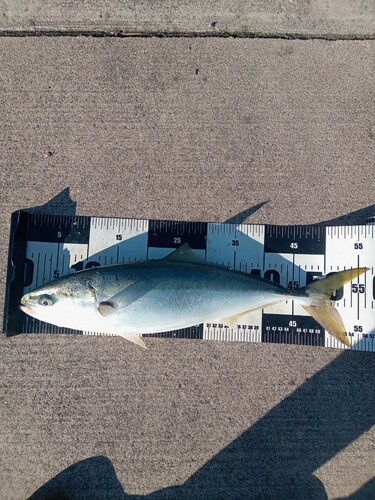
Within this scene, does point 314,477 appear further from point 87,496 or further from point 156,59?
point 156,59

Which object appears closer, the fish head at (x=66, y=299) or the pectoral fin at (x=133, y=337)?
the fish head at (x=66, y=299)

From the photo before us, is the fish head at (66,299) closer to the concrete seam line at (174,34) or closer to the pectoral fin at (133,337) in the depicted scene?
the pectoral fin at (133,337)

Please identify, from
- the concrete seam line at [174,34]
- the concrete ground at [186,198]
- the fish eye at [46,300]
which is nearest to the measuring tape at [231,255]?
the concrete ground at [186,198]

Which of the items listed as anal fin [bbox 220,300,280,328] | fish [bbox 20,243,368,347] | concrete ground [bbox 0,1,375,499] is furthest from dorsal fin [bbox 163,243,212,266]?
anal fin [bbox 220,300,280,328]

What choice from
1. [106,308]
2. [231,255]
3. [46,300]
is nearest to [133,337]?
[106,308]

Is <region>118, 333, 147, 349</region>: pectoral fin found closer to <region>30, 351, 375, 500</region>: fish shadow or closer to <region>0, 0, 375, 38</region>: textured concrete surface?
<region>30, 351, 375, 500</region>: fish shadow

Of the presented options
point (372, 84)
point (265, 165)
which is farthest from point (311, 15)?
point (265, 165)
